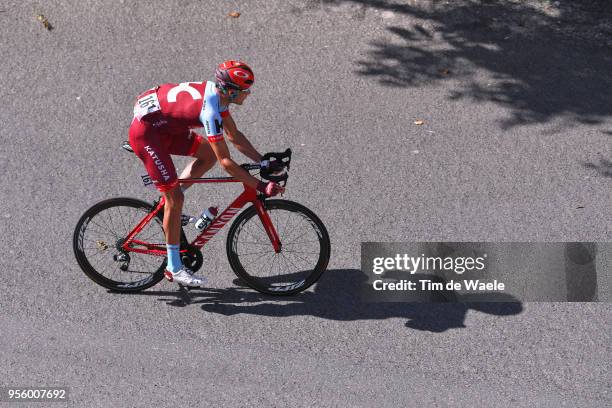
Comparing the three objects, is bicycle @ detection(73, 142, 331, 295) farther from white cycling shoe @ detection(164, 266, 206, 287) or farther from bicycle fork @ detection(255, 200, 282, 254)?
white cycling shoe @ detection(164, 266, 206, 287)

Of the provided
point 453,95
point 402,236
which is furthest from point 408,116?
point 402,236

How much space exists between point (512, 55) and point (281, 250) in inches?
177

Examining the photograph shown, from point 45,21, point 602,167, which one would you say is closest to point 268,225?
point 602,167

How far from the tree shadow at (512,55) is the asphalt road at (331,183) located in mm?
33

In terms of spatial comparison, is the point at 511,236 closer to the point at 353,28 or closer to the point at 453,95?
the point at 453,95

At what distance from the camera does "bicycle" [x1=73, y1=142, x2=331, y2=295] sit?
690cm

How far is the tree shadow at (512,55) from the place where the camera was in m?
9.48

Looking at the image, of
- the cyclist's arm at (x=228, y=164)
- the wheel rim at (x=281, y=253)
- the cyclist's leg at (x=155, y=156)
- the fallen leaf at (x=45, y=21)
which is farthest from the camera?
the fallen leaf at (x=45, y=21)

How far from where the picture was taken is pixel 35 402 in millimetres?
6207

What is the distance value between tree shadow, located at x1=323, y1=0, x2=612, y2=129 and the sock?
12.6 feet

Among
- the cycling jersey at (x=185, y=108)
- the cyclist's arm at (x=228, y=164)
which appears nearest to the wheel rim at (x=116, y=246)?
the cycling jersey at (x=185, y=108)

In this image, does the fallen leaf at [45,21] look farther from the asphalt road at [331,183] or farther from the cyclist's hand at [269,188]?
the cyclist's hand at [269,188]

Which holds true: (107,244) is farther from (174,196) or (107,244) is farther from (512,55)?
(512,55)

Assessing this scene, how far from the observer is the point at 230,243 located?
23.0 feet
